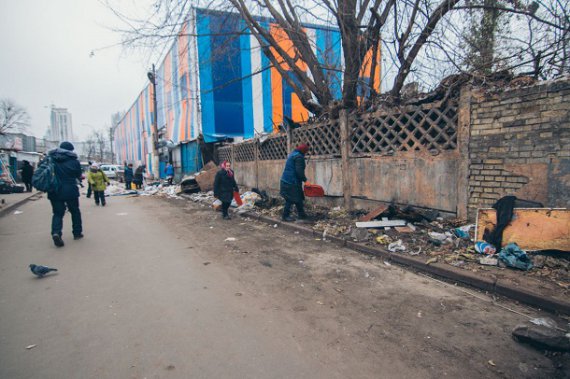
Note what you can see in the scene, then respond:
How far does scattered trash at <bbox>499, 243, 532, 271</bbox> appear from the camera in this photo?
3.62 m

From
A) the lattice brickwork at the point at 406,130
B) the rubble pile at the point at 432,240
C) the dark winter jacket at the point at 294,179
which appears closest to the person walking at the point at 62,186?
the dark winter jacket at the point at 294,179

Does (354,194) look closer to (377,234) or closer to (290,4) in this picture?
(377,234)

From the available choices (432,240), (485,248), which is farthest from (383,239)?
(485,248)

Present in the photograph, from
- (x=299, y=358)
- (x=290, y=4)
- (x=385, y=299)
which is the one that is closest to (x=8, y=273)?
(x=299, y=358)

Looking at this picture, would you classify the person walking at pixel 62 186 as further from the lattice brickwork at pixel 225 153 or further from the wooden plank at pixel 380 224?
the lattice brickwork at pixel 225 153

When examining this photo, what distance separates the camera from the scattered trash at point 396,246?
455 cm

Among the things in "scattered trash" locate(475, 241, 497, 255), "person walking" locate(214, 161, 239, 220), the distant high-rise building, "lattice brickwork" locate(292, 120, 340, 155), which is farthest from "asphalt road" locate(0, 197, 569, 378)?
the distant high-rise building

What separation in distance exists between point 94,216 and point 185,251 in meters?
5.52

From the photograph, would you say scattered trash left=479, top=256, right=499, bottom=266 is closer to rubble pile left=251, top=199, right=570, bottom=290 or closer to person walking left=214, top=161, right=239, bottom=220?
rubble pile left=251, top=199, right=570, bottom=290

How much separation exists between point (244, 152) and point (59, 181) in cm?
752

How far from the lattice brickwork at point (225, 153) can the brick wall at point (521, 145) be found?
10.8 metres

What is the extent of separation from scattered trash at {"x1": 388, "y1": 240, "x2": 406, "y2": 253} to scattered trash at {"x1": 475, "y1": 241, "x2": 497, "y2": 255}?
95 centimetres

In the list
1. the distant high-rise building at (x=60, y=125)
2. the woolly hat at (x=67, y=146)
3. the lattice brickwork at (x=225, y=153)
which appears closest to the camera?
the woolly hat at (x=67, y=146)

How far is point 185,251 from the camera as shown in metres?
5.04
